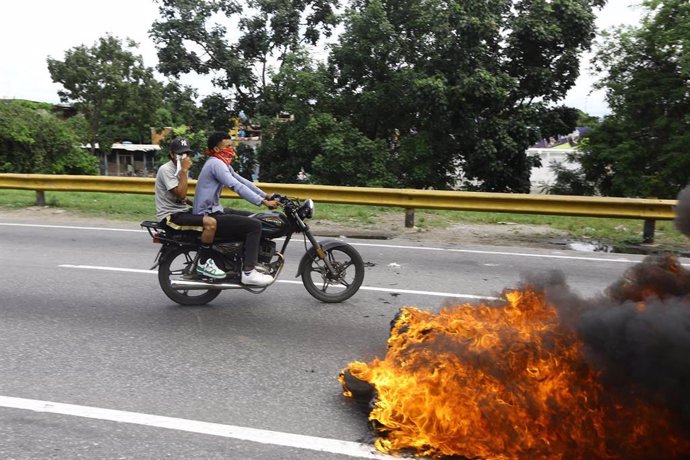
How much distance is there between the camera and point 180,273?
20.4 ft

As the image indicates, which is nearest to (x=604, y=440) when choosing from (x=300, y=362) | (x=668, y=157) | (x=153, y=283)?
(x=300, y=362)

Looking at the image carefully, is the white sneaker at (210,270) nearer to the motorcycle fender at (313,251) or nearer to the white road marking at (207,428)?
the motorcycle fender at (313,251)

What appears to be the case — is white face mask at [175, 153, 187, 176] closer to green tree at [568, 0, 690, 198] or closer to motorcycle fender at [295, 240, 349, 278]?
motorcycle fender at [295, 240, 349, 278]

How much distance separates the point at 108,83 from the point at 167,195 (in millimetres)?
38271

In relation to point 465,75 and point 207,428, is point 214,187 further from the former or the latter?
point 465,75

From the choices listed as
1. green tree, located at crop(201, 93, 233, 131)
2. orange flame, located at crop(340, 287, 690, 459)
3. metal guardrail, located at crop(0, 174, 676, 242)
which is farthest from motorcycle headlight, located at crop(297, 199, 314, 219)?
green tree, located at crop(201, 93, 233, 131)

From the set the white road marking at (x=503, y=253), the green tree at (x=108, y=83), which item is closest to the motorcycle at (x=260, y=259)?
the white road marking at (x=503, y=253)

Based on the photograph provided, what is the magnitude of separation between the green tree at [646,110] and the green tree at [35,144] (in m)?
20.1

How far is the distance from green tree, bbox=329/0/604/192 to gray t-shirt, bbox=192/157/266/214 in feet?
39.6

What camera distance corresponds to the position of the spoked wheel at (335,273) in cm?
643

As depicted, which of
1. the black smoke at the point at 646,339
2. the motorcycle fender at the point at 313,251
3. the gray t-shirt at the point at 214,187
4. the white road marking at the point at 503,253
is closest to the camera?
the black smoke at the point at 646,339

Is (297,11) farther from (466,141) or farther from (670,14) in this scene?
(670,14)

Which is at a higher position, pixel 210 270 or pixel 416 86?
pixel 416 86

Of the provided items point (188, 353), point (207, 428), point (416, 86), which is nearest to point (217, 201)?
Answer: point (188, 353)
